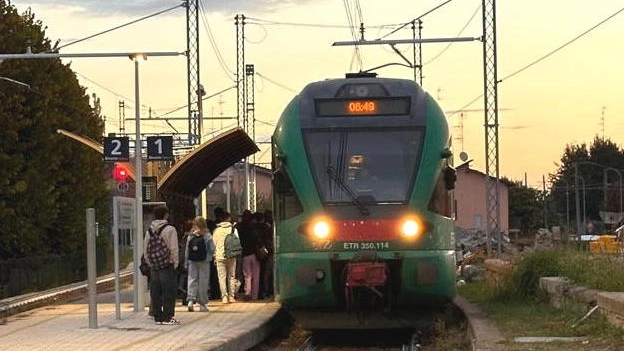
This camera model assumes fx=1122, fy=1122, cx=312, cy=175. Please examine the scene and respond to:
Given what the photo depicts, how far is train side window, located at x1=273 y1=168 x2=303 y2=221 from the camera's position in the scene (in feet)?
51.8

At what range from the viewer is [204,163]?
22.2 meters

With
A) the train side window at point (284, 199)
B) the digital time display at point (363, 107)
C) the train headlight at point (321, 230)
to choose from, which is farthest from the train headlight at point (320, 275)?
the digital time display at point (363, 107)

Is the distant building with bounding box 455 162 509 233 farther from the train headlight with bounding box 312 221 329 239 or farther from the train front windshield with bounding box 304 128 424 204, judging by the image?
the train headlight with bounding box 312 221 329 239

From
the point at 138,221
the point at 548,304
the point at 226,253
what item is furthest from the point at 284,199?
the point at 548,304

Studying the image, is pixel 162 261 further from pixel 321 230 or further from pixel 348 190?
pixel 348 190

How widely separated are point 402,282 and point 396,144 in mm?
2019

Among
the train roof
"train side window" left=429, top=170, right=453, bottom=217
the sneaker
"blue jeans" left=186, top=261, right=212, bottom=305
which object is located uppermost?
the train roof

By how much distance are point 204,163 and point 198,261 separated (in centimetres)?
398

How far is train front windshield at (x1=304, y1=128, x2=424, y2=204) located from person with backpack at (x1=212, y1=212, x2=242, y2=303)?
16.6 feet

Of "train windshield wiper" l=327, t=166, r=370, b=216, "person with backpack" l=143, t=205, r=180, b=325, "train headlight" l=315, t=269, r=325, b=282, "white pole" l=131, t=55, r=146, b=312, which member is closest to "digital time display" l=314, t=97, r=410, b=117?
"train windshield wiper" l=327, t=166, r=370, b=216

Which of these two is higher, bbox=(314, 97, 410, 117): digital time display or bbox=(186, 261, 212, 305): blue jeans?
bbox=(314, 97, 410, 117): digital time display

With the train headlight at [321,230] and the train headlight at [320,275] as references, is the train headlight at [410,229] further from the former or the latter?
the train headlight at [320,275]

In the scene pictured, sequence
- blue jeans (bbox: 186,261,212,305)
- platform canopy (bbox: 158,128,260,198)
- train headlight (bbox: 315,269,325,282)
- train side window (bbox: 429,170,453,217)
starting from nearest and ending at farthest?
train headlight (bbox: 315,269,325,282)
train side window (bbox: 429,170,453,217)
blue jeans (bbox: 186,261,212,305)
platform canopy (bbox: 158,128,260,198)

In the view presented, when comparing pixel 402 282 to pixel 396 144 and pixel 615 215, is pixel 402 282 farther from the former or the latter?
pixel 615 215
